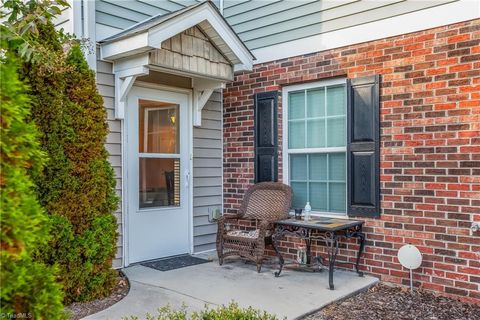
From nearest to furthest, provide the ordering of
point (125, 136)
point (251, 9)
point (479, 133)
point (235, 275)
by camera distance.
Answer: point (479, 133) → point (235, 275) → point (125, 136) → point (251, 9)

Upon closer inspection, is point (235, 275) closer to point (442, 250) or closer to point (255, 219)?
point (255, 219)

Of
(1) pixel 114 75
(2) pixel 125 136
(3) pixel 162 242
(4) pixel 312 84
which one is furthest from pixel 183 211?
(4) pixel 312 84

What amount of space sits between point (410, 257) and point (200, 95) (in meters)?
2.91

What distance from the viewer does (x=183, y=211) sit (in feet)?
16.4

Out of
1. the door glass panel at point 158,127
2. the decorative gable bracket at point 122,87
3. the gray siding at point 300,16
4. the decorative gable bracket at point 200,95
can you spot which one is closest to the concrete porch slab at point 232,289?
the door glass panel at point 158,127

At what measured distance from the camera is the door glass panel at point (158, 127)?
4.63 m

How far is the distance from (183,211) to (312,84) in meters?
2.12

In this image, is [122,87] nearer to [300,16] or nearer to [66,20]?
[66,20]

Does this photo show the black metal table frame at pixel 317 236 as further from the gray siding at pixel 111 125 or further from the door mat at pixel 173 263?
the gray siding at pixel 111 125

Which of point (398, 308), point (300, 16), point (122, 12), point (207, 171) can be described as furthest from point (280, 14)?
point (398, 308)

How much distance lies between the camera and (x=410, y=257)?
3639 mm

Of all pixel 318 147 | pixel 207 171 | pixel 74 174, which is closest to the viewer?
pixel 74 174

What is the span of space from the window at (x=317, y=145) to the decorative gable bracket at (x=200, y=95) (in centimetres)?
90

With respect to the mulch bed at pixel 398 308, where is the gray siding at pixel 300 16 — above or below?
above
